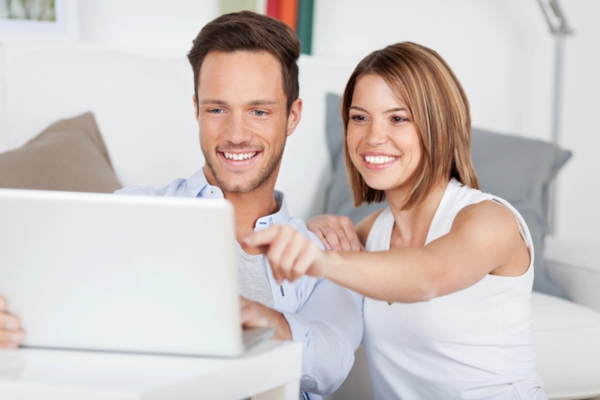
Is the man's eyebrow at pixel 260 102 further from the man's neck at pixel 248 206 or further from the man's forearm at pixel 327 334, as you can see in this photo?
the man's forearm at pixel 327 334

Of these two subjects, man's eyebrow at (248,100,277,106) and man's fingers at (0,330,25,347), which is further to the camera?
man's eyebrow at (248,100,277,106)

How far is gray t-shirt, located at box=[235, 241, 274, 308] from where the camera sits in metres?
1.48

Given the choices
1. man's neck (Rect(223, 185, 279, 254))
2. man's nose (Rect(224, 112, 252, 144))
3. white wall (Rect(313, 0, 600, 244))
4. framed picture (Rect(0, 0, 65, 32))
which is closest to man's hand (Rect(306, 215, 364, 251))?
man's neck (Rect(223, 185, 279, 254))

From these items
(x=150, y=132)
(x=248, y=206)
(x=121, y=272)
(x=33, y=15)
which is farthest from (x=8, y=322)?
(x=33, y=15)

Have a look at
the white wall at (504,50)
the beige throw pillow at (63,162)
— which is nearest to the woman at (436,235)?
the beige throw pillow at (63,162)

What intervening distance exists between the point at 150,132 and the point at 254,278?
797mm

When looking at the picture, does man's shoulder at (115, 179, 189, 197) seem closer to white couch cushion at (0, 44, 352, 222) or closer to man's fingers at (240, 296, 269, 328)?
white couch cushion at (0, 44, 352, 222)

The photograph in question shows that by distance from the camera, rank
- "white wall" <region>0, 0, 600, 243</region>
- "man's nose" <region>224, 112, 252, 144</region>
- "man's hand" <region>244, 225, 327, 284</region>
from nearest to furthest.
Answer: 1. "man's hand" <region>244, 225, 327, 284</region>
2. "man's nose" <region>224, 112, 252, 144</region>
3. "white wall" <region>0, 0, 600, 243</region>

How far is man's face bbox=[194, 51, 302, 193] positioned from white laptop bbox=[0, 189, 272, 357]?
72 centimetres

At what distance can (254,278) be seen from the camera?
58.7 inches

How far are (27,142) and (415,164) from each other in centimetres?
112

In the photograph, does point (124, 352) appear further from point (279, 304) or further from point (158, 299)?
point (279, 304)

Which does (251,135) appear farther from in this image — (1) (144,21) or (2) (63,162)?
(1) (144,21)

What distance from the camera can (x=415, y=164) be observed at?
4.73ft
